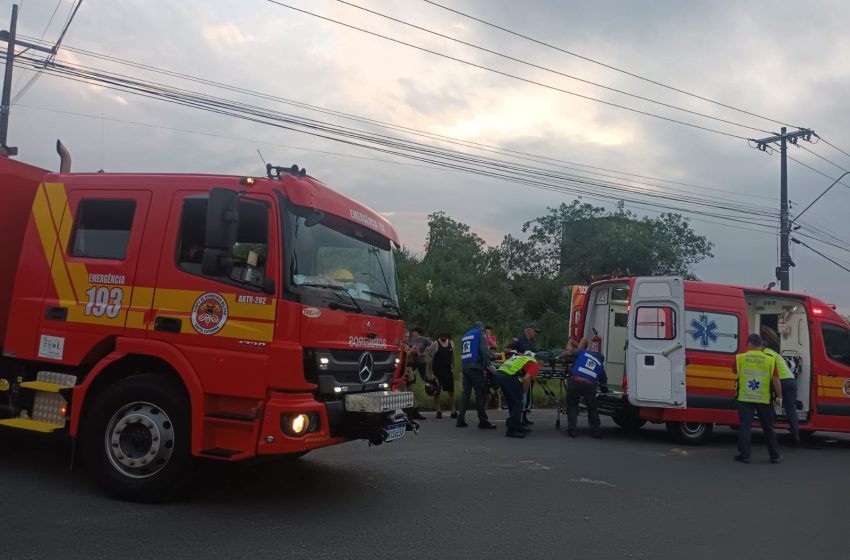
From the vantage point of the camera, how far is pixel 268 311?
5.06 metres

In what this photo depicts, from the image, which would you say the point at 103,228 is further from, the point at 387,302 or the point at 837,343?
the point at 837,343

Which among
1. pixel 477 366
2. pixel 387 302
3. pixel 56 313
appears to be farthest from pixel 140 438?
pixel 477 366

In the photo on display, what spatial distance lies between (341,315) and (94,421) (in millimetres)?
2208

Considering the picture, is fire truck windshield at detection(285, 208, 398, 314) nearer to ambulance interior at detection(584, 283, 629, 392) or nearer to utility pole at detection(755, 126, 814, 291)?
ambulance interior at detection(584, 283, 629, 392)

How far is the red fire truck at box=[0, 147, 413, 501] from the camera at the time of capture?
5027 millimetres

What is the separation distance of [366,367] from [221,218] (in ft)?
6.00

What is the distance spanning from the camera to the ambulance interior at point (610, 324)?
37.0 ft

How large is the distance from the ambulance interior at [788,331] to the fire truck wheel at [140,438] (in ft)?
30.0

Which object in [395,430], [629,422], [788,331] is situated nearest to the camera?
[395,430]

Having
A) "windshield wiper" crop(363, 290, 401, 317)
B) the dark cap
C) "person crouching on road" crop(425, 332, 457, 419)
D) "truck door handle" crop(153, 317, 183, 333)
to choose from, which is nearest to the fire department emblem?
"truck door handle" crop(153, 317, 183, 333)

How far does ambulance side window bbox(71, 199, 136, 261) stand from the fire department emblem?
938 mm

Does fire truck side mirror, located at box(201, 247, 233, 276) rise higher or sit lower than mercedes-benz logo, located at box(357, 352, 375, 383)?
higher

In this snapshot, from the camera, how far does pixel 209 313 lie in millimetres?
5188

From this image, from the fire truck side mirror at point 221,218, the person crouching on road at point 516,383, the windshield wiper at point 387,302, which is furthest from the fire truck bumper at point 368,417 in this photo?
the person crouching on road at point 516,383
